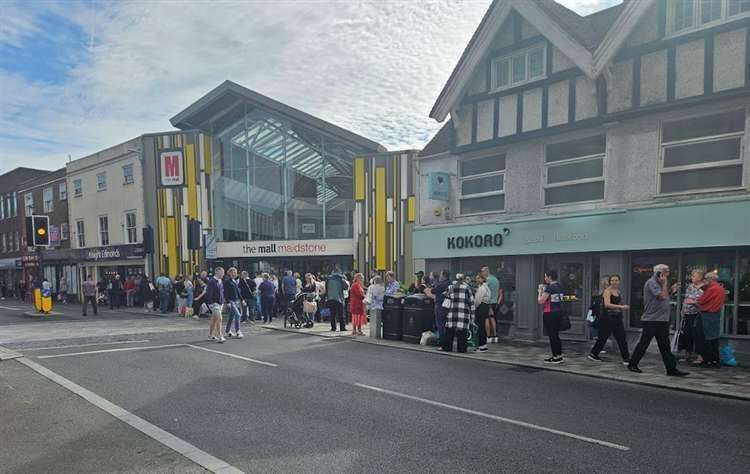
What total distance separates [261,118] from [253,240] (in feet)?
21.6

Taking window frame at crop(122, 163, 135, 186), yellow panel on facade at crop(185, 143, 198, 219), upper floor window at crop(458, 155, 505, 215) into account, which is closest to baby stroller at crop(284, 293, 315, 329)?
upper floor window at crop(458, 155, 505, 215)

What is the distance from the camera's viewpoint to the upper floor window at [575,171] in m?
11.1

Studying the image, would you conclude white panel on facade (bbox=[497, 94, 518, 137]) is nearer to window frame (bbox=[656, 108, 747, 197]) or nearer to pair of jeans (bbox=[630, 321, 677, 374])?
window frame (bbox=[656, 108, 747, 197])

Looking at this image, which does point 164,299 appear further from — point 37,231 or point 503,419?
point 503,419

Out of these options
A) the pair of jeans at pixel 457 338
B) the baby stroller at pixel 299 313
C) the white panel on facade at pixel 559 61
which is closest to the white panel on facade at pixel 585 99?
the white panel on facade at pixel 559 61

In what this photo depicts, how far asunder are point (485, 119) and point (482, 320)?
568 cm

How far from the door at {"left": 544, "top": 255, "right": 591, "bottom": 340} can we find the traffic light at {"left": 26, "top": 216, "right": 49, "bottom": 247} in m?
17.1

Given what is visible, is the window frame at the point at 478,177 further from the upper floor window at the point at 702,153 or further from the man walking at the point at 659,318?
the man walking at the point at 659,318

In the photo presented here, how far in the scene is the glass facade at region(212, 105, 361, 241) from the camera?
24906 mm

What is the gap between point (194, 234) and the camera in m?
24.0

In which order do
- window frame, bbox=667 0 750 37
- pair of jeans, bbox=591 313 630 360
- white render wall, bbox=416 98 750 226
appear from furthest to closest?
white render wall, bbox=416 98 750 226 < window frame, bbox=667 0 750 37 < pair of jeans, bbox=591 313 630 360

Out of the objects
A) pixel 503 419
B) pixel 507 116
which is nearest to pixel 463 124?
pixel 507 116

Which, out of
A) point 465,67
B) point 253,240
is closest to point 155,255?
point 253,240

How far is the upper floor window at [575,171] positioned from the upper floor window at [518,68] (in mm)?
1942
